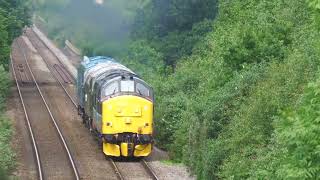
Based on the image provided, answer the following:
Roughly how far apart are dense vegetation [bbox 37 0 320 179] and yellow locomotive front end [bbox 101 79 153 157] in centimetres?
147

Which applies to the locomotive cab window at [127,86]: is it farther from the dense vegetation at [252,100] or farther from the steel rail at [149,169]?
the steel rail at [149,169]

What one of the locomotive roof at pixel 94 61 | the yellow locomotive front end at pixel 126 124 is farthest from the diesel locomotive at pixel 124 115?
the locomotive roof at pixel 94 61

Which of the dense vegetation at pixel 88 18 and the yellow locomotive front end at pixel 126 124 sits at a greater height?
the dense vegetation at pixel 88 18

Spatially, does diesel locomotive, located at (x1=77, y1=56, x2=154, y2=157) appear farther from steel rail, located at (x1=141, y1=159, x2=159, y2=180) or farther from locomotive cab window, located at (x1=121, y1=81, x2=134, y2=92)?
steel rail, located at (x1=141, y1=159, x2=159, y2=180)

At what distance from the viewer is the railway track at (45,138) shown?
22703 millimetres

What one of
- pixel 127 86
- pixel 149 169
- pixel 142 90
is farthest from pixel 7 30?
pixel 149 169

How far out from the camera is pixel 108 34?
23562 mm

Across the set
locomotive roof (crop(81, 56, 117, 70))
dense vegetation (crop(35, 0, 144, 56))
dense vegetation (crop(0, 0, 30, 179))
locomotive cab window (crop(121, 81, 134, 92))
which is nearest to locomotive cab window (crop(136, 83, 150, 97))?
locomotive cab window (crop(121, 81, 134, 92))

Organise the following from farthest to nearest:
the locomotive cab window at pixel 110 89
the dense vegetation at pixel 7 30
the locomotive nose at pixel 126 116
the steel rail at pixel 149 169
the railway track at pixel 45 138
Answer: the dense vegetation at pixel 7 30 < the locomotive cab window at pixel 110 89 < the locomotive nose at pixel 126 116 < the railway track at pixel 45 138 < the steel rail at pixel 149 169

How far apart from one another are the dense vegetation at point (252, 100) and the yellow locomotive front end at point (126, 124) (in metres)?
1.47

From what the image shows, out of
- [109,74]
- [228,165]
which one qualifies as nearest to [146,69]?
[109,74]

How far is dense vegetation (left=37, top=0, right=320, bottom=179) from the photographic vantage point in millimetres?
12180

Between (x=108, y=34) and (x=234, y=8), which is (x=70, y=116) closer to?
(x=234, y=8)

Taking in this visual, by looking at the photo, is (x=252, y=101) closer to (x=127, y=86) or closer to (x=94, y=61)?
(x=127, y=86)
